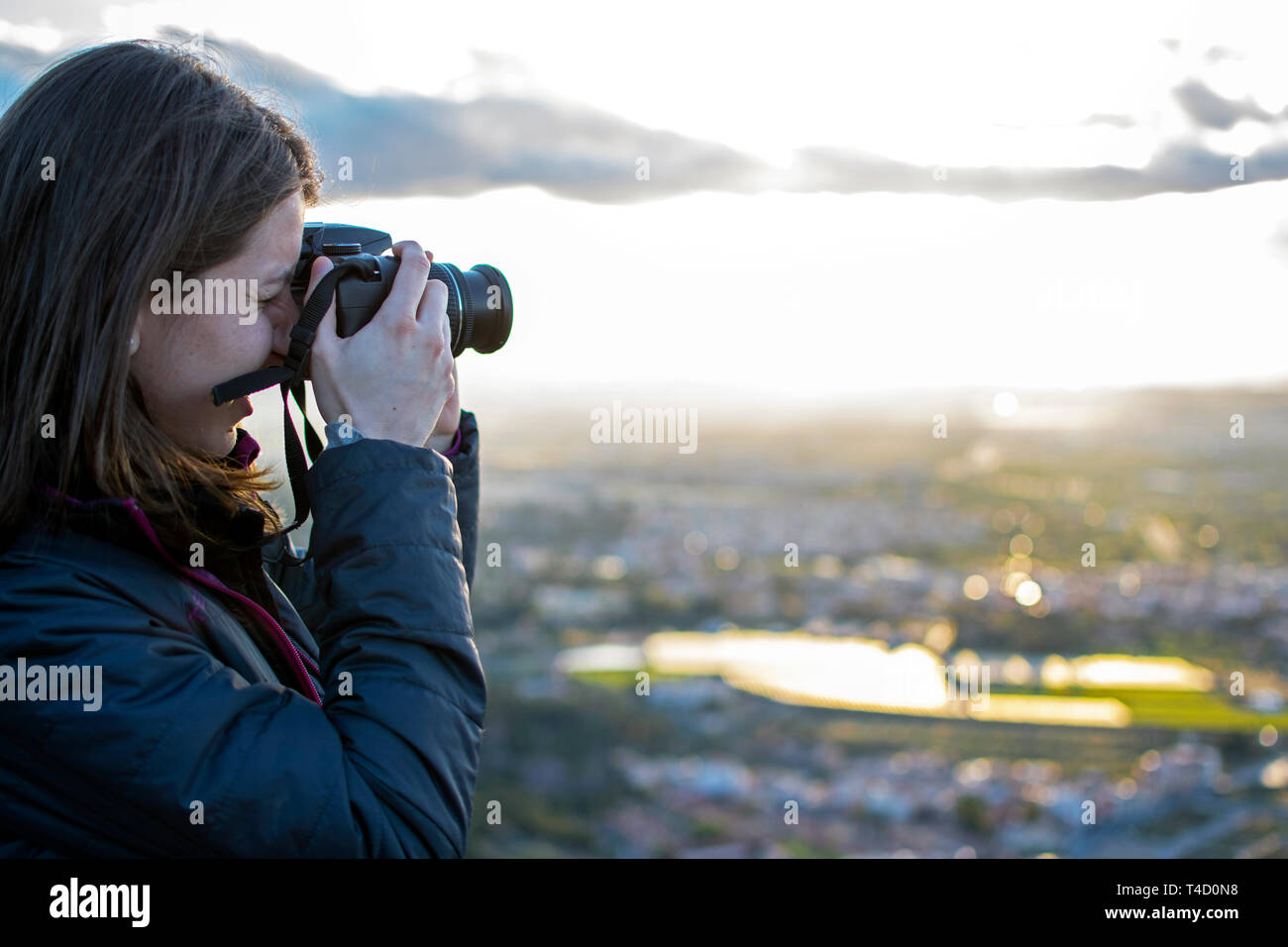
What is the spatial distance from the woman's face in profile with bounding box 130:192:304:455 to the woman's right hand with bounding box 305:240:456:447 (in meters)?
0.03

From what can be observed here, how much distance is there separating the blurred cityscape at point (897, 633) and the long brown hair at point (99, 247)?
618cm

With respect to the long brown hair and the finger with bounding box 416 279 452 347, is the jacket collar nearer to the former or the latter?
the long brown hair

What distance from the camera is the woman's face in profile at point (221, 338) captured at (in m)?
0.77

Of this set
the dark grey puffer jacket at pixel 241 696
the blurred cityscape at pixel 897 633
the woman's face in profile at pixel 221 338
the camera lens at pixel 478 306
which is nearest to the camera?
the dark grey puffer jacket at pixel 241 696

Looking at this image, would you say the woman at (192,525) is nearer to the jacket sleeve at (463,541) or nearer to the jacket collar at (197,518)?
the jacket collar at (197,518)

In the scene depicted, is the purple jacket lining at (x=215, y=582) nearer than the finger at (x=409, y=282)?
Yes

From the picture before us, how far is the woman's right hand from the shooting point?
79 cm

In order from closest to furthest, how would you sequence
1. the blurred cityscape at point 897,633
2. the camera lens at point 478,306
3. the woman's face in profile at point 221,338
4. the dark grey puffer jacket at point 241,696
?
the dark grey puffer jacket at point 241,696 < the woman's face in profile at point 221,338 < the camera lens at point 478,306 < the blurred cityscape at point 897,633

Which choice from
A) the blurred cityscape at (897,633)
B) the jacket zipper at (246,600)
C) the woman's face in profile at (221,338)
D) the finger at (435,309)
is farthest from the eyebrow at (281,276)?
the blurred cityscape at (897,633)

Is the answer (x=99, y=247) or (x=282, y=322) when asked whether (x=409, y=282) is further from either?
(x=99, y=247)

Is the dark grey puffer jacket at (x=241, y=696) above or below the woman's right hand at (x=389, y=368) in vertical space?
below

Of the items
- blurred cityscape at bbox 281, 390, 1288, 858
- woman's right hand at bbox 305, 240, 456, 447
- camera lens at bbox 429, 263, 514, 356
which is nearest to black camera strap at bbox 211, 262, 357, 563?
woman's right hand at bbox 305, 240, 456, 447

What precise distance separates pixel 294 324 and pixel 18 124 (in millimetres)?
229
